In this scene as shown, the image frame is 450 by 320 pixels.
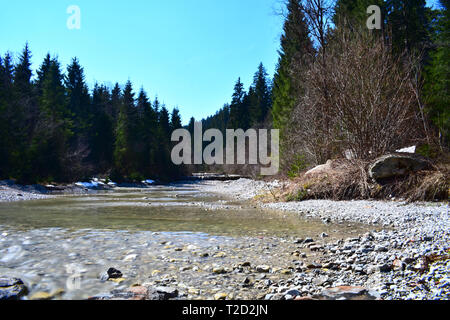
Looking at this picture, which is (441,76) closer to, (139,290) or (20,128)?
(139,290)

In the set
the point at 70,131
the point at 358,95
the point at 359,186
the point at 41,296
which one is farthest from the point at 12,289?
the point at 70,131

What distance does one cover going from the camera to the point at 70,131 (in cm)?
2672

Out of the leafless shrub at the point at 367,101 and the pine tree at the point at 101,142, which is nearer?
the leafless shrub at the point at 367,101

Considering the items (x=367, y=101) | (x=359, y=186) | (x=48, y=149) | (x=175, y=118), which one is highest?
(x=175, y=118)

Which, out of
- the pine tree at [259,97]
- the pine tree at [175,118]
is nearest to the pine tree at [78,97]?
the pine tree at [175,118]

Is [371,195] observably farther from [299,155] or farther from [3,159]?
[3,159]

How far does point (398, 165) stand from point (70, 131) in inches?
1070

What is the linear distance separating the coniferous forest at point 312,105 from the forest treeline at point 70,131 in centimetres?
10

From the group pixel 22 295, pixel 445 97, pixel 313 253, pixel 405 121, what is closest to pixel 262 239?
pixel 313 253

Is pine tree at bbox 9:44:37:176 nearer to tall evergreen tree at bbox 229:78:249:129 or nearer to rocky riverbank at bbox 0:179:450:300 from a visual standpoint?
rocky riverbank at bbox 0:179:450:300

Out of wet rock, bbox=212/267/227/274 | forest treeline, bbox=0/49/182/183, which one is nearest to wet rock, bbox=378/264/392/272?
wet rock, bbox=212/267/227/274

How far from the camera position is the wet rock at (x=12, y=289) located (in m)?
2.12

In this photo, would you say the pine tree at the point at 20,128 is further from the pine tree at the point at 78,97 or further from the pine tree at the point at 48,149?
the pine tree at the point at 78,97
